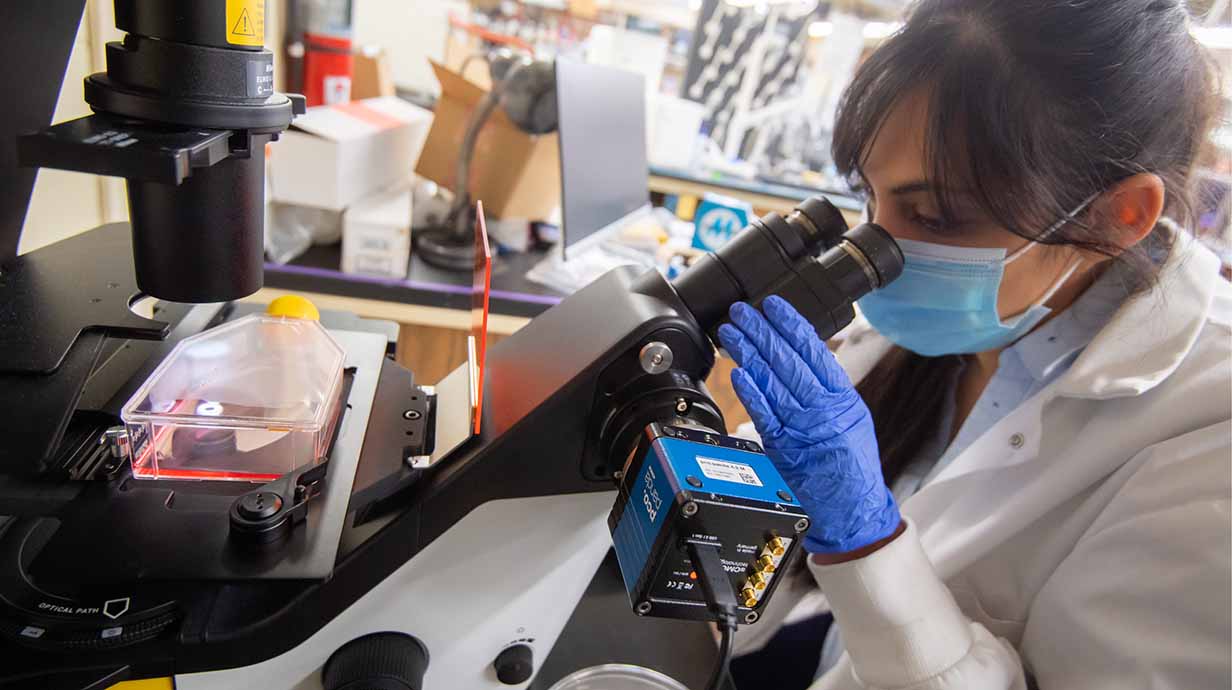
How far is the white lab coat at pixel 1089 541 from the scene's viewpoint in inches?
24.5

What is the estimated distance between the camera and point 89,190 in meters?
0.79

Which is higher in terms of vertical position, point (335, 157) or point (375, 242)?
point (335, 157)

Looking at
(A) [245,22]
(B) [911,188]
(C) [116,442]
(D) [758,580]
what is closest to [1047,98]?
(B) [911,188]

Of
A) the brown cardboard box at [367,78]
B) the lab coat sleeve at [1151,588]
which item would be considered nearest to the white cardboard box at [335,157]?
the brown cardboard box at [367,78]

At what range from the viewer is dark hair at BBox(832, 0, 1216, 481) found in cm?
67

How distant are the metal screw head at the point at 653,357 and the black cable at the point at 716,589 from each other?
0.49 feet

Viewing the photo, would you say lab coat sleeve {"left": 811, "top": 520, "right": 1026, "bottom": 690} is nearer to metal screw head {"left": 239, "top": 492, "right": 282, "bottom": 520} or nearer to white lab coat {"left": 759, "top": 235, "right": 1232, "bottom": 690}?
white lab coat {"left": 759, "top": 235, "right": 1232, "bottom": 690}

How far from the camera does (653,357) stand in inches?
19.2

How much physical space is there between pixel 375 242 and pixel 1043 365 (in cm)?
128

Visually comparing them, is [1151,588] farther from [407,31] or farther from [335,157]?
[407,31]

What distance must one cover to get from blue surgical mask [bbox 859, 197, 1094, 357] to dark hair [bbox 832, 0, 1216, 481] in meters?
0.05

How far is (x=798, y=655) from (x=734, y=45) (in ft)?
7.81

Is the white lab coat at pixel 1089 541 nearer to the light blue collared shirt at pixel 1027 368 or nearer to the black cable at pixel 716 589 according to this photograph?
the light blue collared shirt at pixel 1027 368

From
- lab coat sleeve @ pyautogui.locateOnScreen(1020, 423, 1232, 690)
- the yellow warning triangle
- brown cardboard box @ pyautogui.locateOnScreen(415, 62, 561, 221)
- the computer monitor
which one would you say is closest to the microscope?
the yellow warning triangle
